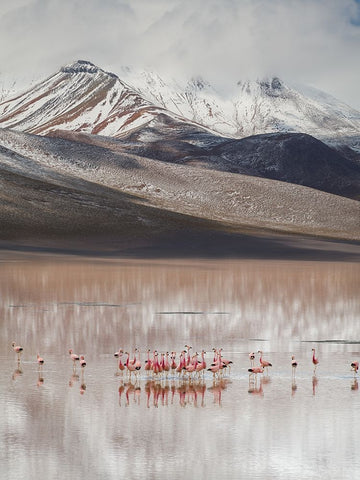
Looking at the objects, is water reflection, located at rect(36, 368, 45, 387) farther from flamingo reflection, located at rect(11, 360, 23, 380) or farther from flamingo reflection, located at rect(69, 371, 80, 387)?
flamingo reflection, located at rect(69, 371, 80, 387)

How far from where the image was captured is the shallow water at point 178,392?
45.1 feet

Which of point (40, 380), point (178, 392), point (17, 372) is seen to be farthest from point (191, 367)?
point (17, 372)

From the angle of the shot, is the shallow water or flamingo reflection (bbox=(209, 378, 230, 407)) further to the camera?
flamingo reflection (bbox=(209, 378, 230, 407))

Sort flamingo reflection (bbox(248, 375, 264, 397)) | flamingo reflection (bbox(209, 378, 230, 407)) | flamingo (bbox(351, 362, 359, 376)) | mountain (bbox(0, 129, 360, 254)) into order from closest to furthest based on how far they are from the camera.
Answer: flamingo reflection (bbox(209, 378, 230, 407)) < flamingo reflection (bbox(248, 375, 264, 397)) < flamingo (bbox(351, 362, 359, 376)) < mountain (bbox(0, 129, 360, 254))

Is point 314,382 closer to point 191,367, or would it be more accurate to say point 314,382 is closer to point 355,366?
point 355,366

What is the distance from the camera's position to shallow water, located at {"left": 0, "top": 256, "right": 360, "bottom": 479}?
13.7 meters

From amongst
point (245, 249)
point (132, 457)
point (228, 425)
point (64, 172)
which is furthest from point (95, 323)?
point (64, 172)

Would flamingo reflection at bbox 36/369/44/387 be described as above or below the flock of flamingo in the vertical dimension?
below

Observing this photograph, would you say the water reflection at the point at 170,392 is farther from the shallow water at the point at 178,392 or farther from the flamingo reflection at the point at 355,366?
the flamingo reflection at the point at 355,366

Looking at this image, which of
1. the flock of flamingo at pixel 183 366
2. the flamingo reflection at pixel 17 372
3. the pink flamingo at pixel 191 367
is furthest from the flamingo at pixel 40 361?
the pink flamingo at pixel 191 367

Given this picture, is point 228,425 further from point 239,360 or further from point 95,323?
point 95,323

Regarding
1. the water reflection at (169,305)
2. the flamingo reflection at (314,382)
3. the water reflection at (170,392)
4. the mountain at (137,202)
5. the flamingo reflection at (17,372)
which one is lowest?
the water reflection at (170,392)

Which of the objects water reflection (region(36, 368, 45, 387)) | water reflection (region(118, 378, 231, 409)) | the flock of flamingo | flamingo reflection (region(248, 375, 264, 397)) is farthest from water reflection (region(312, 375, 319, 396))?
water reflection (region(36, 368, 45, 387))

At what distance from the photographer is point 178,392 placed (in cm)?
1898
